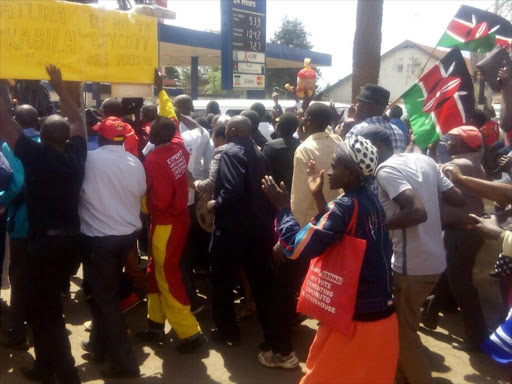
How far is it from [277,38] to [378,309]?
54.4 m

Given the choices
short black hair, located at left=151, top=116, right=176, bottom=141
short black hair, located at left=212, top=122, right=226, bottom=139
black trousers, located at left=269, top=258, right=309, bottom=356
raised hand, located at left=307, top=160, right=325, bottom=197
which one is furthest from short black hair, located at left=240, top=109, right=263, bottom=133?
raised hand, located at left=307, top=160, right=325, bottom=197

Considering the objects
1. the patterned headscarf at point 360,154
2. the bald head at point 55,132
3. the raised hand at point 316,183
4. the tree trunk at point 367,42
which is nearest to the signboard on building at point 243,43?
the tree trunk at point 367,42

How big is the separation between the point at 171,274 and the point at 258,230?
0.80m

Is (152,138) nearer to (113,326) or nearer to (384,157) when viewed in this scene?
(113,326)

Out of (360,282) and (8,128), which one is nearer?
(360,282)

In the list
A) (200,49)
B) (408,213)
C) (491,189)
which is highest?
(200,49)

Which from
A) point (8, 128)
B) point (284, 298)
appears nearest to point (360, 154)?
point (284, 298)

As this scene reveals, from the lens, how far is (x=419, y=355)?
12.0ft

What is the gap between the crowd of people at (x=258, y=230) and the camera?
2.88m

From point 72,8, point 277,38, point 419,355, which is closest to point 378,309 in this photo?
point 419,355

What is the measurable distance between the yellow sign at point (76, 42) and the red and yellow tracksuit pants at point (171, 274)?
1.22 meters

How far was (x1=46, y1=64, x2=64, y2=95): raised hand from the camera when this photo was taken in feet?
11.6

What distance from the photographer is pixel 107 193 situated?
3.92 metres

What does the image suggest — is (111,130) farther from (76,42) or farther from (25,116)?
(25,116)
